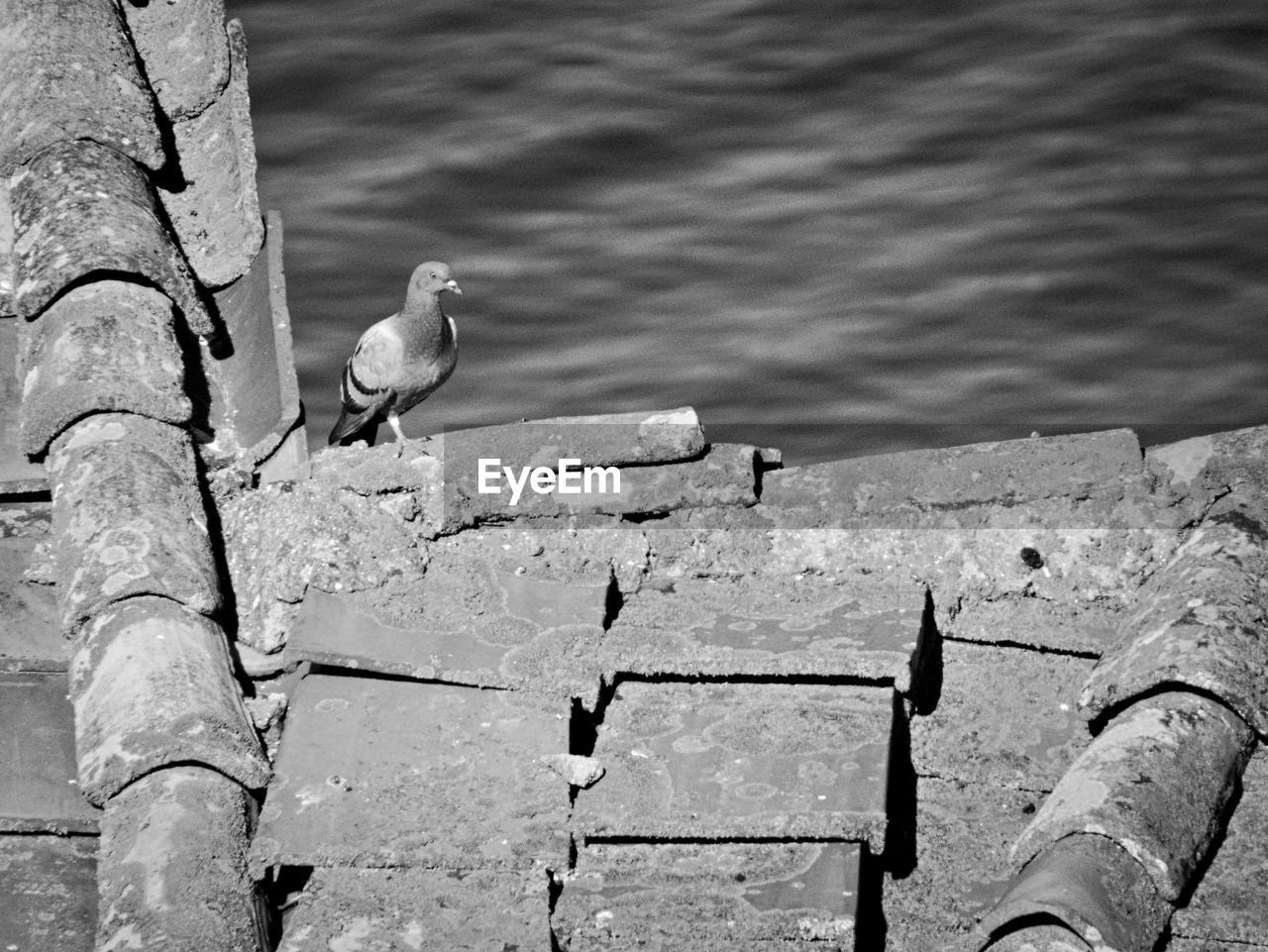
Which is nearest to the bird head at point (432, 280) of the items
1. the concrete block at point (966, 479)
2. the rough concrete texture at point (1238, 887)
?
the concrete block at point (966, 479)

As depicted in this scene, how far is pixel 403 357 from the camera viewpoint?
715 centimetres

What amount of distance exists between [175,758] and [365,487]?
1.17 meters

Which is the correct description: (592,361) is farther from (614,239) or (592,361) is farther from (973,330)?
(973,330)

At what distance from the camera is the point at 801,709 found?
4309 mm

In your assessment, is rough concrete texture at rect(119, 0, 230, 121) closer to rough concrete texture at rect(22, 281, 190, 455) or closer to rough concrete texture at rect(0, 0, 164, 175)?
rough concrete texture at rect(0, 0, 164, 175)

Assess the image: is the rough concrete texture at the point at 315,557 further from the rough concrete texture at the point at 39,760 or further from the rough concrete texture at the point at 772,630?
the rough concrete texture at the point at 772,630

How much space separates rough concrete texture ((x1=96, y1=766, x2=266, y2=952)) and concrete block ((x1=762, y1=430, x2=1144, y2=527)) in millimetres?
1930

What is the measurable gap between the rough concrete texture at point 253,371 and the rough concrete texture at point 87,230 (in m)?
0.24

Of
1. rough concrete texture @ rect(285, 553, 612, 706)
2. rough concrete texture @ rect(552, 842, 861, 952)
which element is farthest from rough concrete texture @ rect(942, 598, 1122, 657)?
rough concrete texture @ rect(552, 842, 861, 952)

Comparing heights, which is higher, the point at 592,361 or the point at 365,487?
the point at 365,487

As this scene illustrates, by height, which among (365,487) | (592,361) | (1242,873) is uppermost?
(365,487)

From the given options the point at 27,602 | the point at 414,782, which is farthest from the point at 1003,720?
the point at 27,602

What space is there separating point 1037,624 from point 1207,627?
592 millimetres

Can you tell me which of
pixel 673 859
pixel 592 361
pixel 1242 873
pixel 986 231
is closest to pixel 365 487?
pixel 673 859
